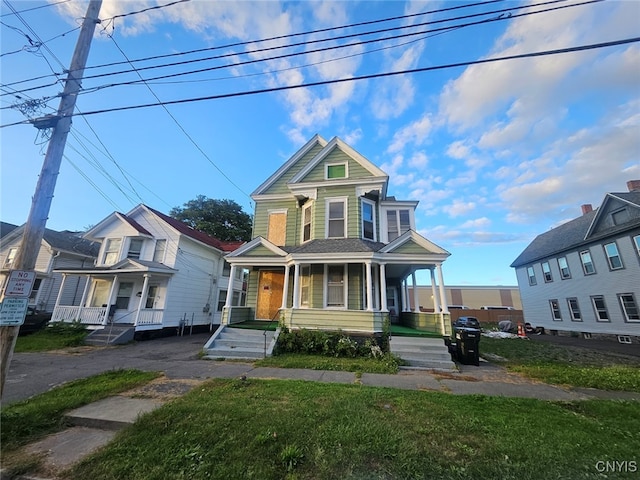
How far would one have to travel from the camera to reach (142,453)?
302 cm

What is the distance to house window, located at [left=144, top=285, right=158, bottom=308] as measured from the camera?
49.8 ft

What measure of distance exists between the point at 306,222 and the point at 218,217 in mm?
20703

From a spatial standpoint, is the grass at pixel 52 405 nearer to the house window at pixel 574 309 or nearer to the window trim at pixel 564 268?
the house window at pixel 574 309

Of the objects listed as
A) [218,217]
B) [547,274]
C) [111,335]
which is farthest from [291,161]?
[547,274]

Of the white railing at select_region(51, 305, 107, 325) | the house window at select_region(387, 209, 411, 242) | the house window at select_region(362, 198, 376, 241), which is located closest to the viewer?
the house window at select_region(362, 198, 376, 241)

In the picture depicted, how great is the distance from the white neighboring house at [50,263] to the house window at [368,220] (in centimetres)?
1854

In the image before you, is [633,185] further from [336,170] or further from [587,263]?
[336,170]

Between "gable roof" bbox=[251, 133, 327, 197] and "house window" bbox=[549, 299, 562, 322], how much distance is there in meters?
22.1

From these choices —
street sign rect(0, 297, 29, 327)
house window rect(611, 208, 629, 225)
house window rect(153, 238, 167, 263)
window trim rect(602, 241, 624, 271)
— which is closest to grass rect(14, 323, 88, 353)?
house window rect(153, 238, 167, 263)

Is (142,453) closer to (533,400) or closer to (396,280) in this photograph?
(533,400)

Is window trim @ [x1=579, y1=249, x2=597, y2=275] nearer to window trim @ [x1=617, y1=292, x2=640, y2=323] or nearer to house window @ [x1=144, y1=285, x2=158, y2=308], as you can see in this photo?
window trim @ [x1=617, y1=292, x2=640, y2=323]

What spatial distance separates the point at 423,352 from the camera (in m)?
8.34

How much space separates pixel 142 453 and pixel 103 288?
16.9 metres

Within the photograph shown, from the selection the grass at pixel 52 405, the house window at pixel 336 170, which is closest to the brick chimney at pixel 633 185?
the house window at pixel 336 170
